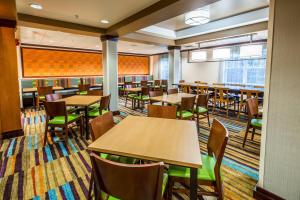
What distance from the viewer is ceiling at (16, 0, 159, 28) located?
115 inches

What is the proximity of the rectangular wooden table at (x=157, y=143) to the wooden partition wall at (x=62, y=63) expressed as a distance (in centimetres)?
738

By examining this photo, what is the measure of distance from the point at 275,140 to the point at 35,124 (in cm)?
482

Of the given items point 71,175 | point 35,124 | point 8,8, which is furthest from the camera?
point 35,124

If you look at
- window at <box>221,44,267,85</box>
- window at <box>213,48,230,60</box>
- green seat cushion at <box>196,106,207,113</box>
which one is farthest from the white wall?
green seat cushion at <box>196,106,207,113</box>

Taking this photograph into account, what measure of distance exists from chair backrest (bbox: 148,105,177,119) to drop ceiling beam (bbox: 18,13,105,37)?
3.00 metres

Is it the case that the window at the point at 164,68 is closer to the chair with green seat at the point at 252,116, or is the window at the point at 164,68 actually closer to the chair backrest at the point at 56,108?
the chair with green seat at the point at 252,116

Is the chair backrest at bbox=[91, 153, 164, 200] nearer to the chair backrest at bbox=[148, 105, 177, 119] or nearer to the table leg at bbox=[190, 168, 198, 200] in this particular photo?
the table leg at bbox=[190, 168, 198, 200]

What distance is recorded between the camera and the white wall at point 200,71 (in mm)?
7988

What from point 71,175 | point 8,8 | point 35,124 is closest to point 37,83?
point 35,124

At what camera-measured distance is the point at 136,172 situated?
918mm

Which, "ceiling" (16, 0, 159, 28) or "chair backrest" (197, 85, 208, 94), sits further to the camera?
"chair backrest" (197, 85, 208, 94)

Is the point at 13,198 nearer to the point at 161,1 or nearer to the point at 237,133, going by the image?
the point at 161,1

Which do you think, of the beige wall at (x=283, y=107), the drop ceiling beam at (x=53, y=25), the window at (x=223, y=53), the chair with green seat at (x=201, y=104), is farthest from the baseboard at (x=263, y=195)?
the window at (x=223, y=53)

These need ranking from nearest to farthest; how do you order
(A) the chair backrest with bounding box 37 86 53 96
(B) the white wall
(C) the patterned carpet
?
(C) the patterned carpet → (A) the chair backrest with bounding box 37 86 53 96 → (B) the white wall
